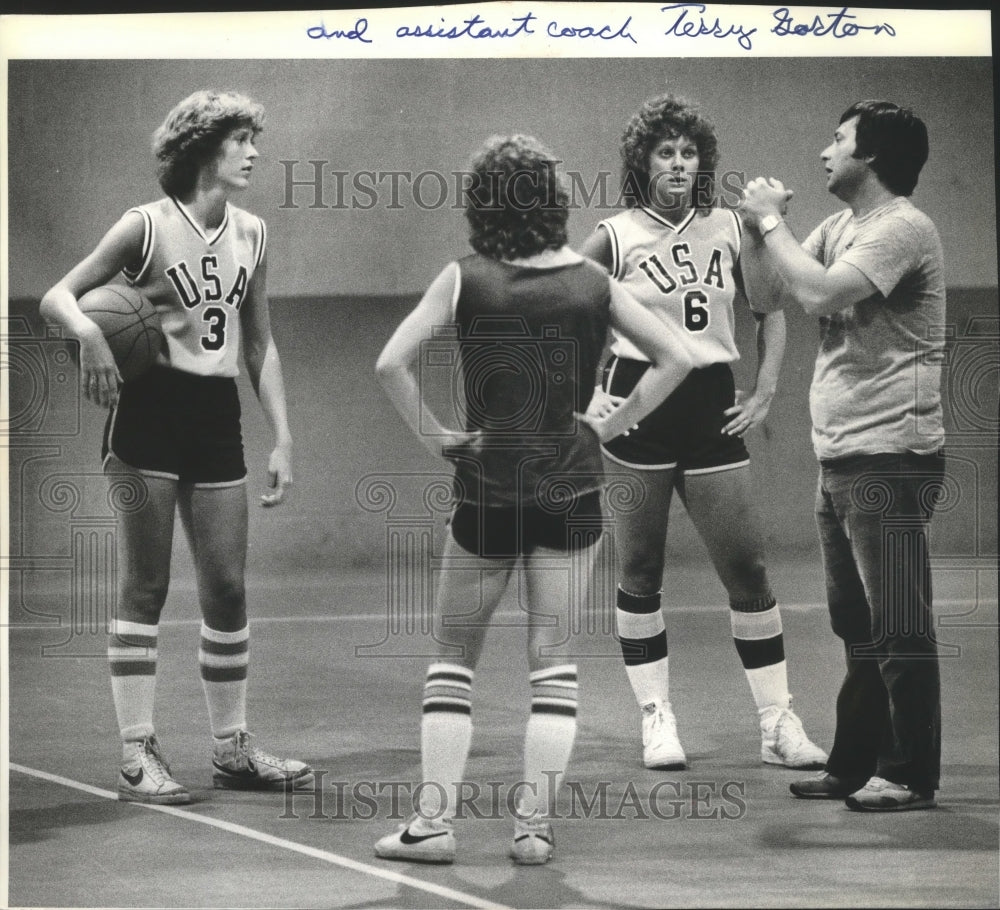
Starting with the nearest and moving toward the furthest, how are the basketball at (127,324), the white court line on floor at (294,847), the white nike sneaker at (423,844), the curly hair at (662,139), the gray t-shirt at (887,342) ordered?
1. the white court line on floor at (294,847)
2. the white nike sneaker at (423,844)
3. the basketball at (127,324)
4. the gray t-shirt at (887,342)
5. the curly hair at (662,139)

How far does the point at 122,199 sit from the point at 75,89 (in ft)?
1.49

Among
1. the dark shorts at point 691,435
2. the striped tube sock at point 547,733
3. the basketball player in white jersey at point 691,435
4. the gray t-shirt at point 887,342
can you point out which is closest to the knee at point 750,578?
the basketball player in white jersey at point 691,435

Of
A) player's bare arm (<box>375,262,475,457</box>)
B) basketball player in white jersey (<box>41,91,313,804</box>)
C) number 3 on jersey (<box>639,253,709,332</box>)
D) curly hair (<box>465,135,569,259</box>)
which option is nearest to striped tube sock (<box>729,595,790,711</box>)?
number 3 on jersey (<box>639,253,709,332</box>)

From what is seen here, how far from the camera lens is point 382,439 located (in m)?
4.43

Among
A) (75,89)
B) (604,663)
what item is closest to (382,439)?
(604,663)

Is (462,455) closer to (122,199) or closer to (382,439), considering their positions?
(382,439)

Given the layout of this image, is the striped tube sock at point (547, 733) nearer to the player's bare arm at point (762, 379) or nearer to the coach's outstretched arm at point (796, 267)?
the player's bare arm at point (762, 379)

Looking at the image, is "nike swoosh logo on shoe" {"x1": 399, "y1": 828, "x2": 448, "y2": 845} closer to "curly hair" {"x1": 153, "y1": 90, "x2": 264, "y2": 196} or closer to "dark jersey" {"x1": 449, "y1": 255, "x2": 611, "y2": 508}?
"dark jersey" {"x1": 449, "y1": 255, "x2": 611, "y2": 508}

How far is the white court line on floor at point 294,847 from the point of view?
154 inches

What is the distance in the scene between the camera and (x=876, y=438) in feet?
14.3

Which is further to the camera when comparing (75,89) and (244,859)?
(75,89)

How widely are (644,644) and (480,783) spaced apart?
761 mm

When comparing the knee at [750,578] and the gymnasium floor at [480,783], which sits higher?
the knee at [750,578]

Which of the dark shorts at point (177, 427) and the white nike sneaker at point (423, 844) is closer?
the white nike sneaker at point (423, 844)
